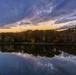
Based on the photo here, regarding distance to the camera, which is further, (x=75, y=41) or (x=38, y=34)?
(x=38, y=34)

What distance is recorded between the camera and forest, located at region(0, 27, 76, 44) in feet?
248

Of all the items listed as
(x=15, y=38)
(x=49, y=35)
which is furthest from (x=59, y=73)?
(x=15, y=38)

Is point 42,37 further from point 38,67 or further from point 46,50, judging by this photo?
point 38,67

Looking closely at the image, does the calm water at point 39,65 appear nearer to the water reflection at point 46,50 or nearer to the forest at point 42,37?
the water reflection at point 46,50

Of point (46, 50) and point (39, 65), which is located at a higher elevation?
point (39, 65)

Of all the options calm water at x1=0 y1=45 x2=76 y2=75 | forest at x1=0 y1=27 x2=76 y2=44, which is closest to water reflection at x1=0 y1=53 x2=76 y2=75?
calm water at x1=0 y1=45 x2=76 y2=75

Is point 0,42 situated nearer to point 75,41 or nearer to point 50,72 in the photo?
point 75,41

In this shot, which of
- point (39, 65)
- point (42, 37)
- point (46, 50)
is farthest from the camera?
point (42, 37)

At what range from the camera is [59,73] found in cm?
1767

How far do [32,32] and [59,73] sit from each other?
2531 inches

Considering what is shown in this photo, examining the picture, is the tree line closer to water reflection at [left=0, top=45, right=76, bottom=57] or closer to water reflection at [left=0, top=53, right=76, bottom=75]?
water reflection at [left=0, top=45, right=76, bottom=57]

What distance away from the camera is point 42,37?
265 ft

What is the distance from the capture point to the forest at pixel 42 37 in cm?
7562

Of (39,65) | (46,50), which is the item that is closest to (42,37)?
(46,50)
